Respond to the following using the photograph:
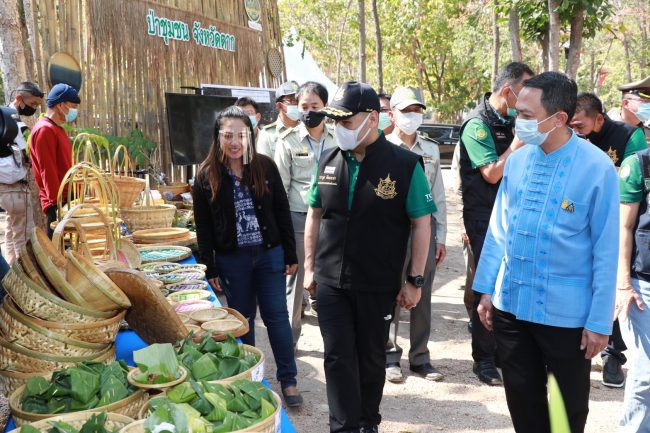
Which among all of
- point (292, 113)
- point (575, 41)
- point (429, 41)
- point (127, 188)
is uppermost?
point (429, 41)

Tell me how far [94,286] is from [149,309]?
31 centimetres

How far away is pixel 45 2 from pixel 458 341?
561cm

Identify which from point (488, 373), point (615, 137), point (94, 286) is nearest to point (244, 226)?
point (94, 286)

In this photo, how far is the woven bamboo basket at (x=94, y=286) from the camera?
2.37 m

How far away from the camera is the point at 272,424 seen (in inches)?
76.0

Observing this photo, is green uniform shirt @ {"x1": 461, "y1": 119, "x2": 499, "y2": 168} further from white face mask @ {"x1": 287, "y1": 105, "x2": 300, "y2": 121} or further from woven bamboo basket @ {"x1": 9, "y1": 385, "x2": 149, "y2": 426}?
woven bamboo basket @ {"x1": 9, "y1": 385, "x2": 149, "y2": 426}

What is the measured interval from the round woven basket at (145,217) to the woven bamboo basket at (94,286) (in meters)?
2.56

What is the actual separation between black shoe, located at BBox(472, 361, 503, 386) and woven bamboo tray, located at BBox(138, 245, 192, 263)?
2309 millimetres

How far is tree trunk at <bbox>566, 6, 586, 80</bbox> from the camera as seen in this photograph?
29.1 feet

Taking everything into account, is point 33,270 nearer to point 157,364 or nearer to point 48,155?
point 157,364

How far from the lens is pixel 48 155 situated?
4953 millimetres

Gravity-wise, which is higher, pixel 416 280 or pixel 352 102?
pixel 352 102

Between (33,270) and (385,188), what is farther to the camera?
(385,188)

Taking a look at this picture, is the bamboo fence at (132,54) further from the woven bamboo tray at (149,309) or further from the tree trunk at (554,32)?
the woven bamboo tray at (149,309)
